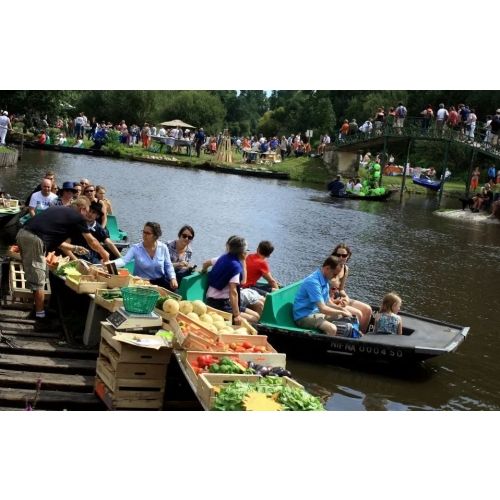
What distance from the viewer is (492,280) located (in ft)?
68.4

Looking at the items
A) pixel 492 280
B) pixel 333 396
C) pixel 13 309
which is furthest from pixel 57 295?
pixel 492 280

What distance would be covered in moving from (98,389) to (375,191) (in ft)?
109

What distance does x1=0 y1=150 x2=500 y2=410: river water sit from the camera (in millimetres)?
11133

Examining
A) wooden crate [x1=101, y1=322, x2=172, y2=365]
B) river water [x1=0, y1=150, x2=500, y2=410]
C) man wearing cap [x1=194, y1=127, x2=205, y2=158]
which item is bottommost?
river water [x1=0, y1=150, x2=500, y2=410]

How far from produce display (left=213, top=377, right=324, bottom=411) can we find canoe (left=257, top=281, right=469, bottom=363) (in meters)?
3.48

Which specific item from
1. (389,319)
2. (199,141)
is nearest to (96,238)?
(389,319)

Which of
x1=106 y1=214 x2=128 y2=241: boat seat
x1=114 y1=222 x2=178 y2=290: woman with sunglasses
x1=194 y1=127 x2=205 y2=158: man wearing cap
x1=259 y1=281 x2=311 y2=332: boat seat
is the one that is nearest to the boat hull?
x1=259 y1=281 x2=311 y2=332: boat seat

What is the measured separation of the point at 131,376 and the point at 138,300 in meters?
0.95

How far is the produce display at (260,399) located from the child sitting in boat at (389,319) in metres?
4.21

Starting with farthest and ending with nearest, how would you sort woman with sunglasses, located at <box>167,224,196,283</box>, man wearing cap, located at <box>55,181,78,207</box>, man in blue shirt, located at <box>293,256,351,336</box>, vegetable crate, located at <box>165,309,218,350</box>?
man wearing cap, located at <box>55,181,78,207</box> → woman with sunglasses, located at <box>167,224,196,283</box> → man in blue shirt, located at <box>293,256,351,336</box> → vegetable crate, located at <box>165,309,218,350</box>

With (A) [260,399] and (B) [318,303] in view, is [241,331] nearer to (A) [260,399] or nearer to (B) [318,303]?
(B) [318,303]

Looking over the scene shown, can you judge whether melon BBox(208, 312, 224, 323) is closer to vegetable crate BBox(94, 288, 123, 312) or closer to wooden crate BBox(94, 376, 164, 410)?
vegetable crate BBox(94, 288, 123, 312)

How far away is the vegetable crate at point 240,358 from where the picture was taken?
809 cm
